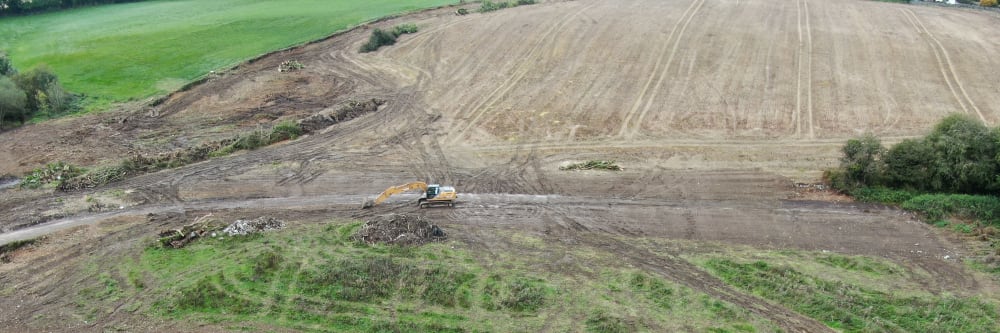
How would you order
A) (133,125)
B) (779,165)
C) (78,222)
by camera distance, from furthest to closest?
(133,125)
(779,165)
(78,222)

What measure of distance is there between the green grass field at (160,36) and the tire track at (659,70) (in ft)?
88.0

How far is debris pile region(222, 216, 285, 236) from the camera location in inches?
1070

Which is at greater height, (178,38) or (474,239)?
(178,38)

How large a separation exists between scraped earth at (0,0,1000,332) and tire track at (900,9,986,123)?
206 mm

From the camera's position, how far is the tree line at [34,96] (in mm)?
41375

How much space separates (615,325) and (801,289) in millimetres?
6675

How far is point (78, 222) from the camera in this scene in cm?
2889

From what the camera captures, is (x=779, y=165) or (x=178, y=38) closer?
(x=779, y=165)

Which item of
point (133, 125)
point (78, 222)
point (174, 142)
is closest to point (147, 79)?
point (133, 125)

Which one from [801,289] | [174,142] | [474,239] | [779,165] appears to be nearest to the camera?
[801,289]

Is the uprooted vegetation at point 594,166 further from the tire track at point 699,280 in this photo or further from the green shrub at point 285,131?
the green shrub at point 285,131

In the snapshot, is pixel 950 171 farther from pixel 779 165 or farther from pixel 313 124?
pixel 313 124

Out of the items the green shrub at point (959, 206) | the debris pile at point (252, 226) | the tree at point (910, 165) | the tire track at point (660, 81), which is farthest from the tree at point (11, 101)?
the green shrub at point (959, 206)

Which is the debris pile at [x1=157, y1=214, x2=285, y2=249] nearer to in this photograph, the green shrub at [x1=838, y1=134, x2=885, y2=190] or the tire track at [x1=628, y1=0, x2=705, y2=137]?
the tire track at [x1=628, y1=0, x2=705, y2=137]
